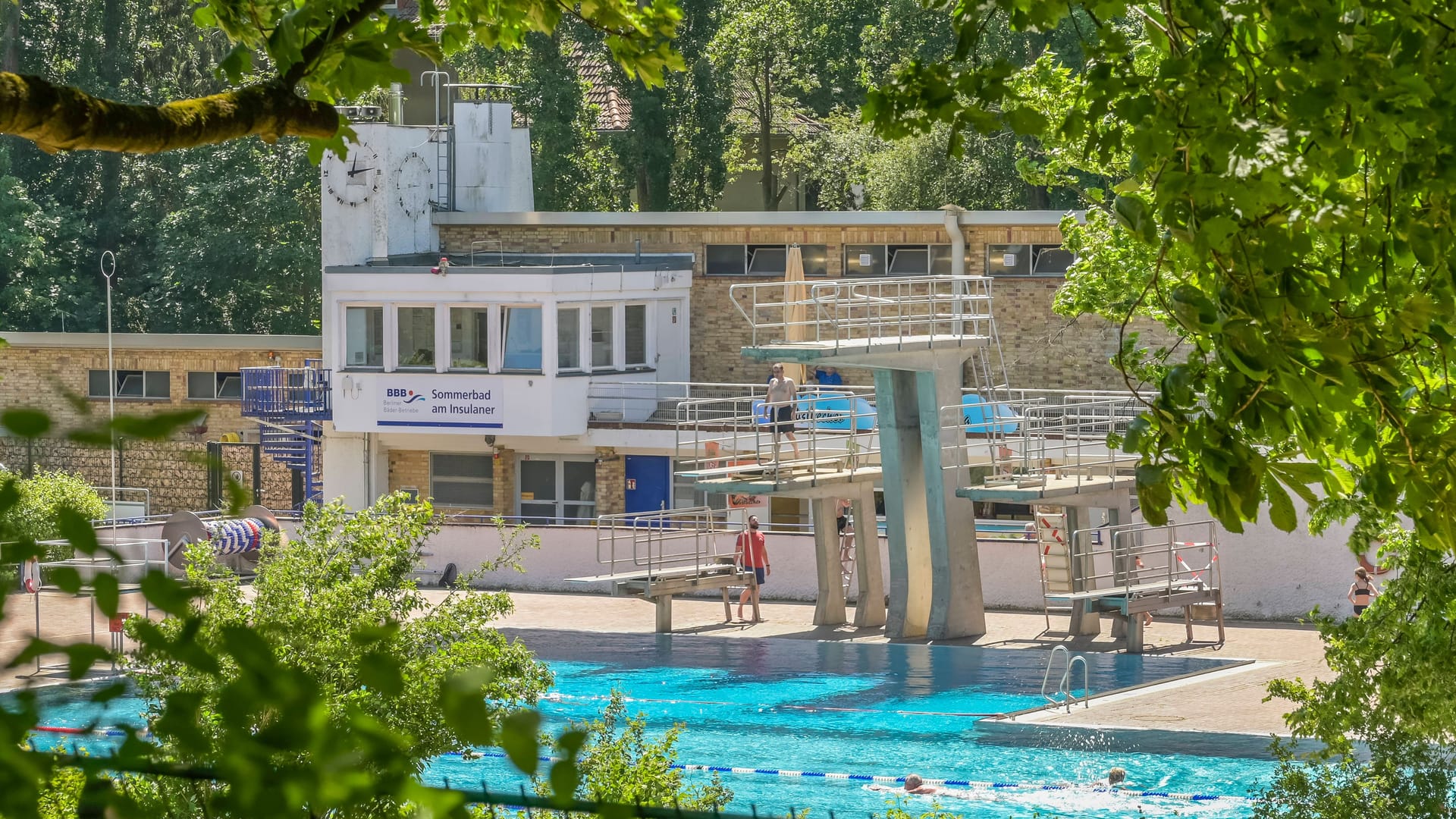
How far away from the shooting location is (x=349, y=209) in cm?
3419

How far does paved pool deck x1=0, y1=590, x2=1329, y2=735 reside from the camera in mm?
17172

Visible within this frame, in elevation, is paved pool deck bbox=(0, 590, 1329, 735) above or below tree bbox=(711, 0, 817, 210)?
below

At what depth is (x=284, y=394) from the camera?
112 feet

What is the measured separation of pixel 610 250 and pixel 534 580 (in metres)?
9.48

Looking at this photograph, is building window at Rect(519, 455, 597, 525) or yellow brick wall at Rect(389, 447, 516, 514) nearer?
building window at Rect(519, 455, 597, 525)

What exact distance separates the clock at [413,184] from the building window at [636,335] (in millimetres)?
5572

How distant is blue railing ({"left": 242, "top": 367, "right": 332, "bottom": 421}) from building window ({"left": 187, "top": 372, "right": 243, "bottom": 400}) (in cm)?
249

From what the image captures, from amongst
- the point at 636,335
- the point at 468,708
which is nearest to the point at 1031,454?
the point at 636,335

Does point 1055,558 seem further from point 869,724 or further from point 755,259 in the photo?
point 755,259

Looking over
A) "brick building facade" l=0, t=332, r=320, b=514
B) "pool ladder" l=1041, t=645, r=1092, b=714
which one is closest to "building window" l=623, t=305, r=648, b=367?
"brick building facade" l=0, t=332, r=320, b=514

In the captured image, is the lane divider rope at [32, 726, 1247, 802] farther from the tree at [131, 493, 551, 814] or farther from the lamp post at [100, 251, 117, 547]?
the lamp post at [100, 251, 117, 547]

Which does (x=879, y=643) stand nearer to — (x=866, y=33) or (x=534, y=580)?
(x=534, y=580)

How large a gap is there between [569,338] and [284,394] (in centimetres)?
634

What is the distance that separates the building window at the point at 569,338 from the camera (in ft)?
104
